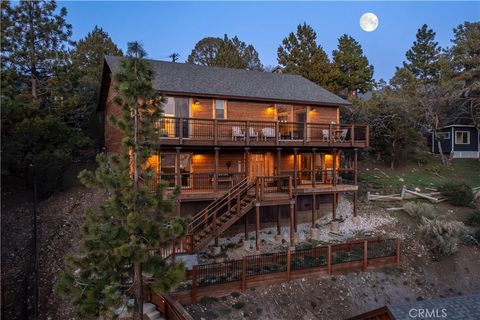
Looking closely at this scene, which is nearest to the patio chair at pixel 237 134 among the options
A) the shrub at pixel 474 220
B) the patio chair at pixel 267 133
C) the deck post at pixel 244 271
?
the patio chair at pixel 267 133

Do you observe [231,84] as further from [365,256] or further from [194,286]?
[194,286]

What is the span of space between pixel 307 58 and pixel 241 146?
1972 cm

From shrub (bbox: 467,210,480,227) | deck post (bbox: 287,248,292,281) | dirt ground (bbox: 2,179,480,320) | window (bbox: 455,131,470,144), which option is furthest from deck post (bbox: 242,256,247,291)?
window (bbox: 455,131,470,144)

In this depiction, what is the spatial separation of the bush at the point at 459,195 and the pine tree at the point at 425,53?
30.8 m

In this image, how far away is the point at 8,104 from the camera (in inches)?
626

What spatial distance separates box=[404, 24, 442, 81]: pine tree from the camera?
4700 cm

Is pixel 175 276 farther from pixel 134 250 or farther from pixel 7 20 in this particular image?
pixel 7 20

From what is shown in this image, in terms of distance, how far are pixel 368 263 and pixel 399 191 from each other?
10716 millimetres

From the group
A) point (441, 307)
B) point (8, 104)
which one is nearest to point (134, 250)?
point (441, 307)

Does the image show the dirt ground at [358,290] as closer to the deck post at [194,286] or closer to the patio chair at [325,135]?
the deck post at [194,286]

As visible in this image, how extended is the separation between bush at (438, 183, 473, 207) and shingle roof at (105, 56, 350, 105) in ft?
28.9

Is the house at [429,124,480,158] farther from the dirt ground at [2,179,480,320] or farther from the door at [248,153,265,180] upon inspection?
the door at [248,153,265,180]

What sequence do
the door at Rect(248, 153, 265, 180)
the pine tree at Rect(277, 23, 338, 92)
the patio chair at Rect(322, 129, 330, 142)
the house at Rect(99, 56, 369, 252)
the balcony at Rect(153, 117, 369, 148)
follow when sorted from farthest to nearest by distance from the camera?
the pine tree at Rect(277, 23, 338, 92)
the door at Rect(248, 153, 265, 180)
the patio chair at Rect(322, 129, 330, 142)
the balcony at Rect(153, 117, 369, 148)
the house at Rect(99, 56, 369, 252)

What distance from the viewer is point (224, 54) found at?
38.9 m
